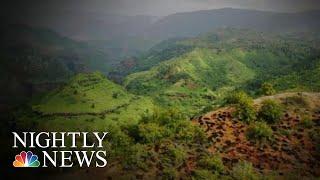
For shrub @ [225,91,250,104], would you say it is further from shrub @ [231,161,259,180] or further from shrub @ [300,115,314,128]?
shrub @ [231,161,259,180]

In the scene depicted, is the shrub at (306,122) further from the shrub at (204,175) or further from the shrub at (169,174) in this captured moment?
the shrub at (169,174)

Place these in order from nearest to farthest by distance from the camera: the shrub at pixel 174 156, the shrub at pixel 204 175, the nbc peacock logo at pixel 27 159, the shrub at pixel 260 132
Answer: the shrub at pixel 204 175 → the nbc peacock logo at pixel 27 159 → the shrub at pixel 174 156 → the shrub at pixel 260 132

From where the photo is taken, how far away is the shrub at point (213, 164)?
48.5 meters

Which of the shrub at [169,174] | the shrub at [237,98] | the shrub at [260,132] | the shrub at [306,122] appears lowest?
the shrub at [169,174]

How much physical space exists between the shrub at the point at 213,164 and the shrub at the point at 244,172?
156 cm

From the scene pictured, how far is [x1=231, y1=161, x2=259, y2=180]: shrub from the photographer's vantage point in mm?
45688

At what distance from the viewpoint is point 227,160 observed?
170ft

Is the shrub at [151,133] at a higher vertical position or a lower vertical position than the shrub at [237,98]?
lower

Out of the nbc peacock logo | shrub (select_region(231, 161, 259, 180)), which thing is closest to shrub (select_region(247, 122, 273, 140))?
shrub (select_region(231, 161, 259, 180))

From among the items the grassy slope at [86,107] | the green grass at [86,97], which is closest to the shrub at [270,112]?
the grassy slope at [86,107]

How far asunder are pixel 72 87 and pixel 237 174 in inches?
5017

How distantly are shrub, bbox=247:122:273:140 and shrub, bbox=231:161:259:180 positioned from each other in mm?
6705

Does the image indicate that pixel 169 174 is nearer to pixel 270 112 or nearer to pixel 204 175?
pixel 204 175

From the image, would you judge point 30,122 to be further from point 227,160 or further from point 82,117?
point 227,160
